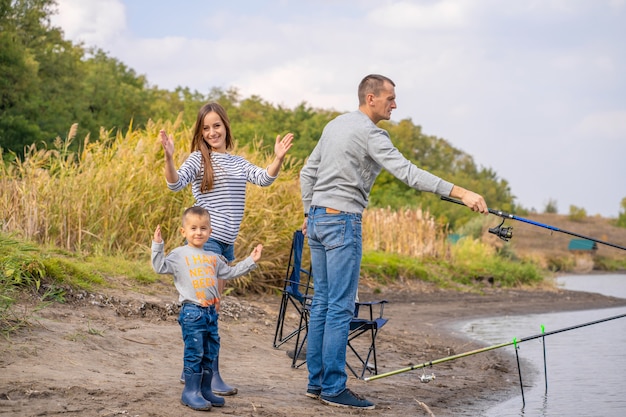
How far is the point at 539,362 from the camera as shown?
9969mm

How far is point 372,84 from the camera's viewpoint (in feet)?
19.9

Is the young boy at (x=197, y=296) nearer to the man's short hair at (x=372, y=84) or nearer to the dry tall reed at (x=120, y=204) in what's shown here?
the man's short hair at (x=372, y=84)

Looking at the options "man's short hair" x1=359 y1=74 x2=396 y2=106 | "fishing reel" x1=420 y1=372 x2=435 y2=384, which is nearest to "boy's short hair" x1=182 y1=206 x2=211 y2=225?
"man's short hair" x1=359 y1=74 x2=396 y2=106

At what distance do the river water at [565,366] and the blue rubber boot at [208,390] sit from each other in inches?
85.0

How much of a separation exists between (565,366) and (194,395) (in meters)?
5.54

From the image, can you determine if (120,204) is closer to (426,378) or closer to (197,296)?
(426,378)

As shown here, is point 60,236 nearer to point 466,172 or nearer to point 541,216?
point 466,172

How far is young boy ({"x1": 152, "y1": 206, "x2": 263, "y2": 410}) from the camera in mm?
5500

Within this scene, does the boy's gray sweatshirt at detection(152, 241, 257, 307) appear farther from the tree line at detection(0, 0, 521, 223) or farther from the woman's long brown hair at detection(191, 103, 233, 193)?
the tree line at detection(0, 0, 521, 223)

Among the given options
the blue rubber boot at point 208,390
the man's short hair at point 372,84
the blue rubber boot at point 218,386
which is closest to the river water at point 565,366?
the blue rubber boot at point 218,386

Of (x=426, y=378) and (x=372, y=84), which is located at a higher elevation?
(x=372, y=84)

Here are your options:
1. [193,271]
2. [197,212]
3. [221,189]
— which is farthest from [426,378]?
[197,212]

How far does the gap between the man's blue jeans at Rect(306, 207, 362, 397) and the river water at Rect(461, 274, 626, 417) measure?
136 centimetres

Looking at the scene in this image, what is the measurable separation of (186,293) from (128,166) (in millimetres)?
6969
